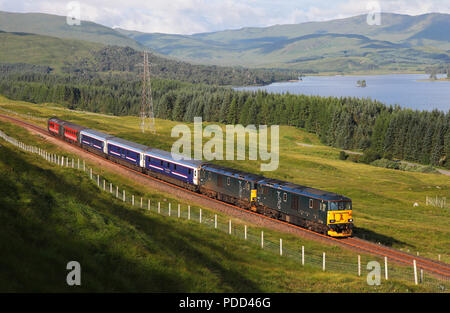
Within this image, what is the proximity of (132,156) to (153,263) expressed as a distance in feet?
160

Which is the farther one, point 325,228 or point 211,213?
point 211,213

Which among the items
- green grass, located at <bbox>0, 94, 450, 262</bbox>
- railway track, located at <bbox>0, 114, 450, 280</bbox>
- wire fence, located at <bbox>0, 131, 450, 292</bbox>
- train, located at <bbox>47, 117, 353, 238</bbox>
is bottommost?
green grass, located at <bbox>0, 94, 450, 262</bbox>

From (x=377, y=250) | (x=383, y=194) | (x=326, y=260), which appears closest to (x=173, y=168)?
(x=377, y=250)

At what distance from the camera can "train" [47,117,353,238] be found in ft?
131

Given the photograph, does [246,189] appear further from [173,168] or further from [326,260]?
[326,260]

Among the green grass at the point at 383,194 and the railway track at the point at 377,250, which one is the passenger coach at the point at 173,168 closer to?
the railway track at the point at 377,250

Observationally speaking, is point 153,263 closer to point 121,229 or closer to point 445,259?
point 121,229

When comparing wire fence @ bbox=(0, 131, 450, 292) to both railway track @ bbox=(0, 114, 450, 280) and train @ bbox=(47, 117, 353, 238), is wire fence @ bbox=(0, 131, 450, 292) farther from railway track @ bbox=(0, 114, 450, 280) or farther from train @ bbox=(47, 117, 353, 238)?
train @ bbox=(47, 117, 353, 238)

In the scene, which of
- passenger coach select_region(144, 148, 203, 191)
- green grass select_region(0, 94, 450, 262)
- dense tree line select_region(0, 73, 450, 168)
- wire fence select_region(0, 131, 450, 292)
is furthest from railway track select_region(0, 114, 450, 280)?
dense tree line select_region(0, 73, 450, 168)

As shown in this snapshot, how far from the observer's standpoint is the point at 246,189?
159 feet

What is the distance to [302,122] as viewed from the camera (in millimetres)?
188125
